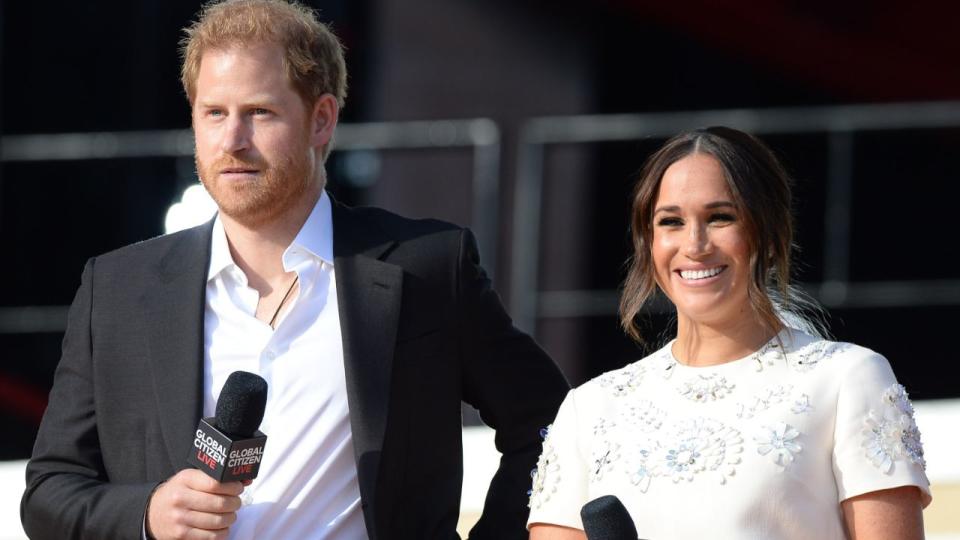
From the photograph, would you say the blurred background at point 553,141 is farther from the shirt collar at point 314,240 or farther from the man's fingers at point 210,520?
the man's fingers at point 210,520

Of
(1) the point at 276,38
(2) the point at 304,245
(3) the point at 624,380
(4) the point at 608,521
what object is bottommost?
A: (4) the point at 608,521

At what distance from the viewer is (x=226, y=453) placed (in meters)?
2.80

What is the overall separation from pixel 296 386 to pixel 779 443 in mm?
913

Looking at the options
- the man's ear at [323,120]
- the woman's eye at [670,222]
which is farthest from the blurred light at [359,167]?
the woman's eye at [670,222]

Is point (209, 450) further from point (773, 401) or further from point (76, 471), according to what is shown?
point (773, 401)

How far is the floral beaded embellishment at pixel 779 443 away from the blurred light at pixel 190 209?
15.7 feet

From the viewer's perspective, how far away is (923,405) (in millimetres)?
5910

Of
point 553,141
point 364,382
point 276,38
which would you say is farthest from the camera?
point 553,141

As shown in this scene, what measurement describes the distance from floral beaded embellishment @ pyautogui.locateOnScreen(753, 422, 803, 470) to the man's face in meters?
1.01

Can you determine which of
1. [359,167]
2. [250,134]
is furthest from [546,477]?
[359,167]

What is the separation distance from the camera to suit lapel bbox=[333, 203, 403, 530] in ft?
10.4

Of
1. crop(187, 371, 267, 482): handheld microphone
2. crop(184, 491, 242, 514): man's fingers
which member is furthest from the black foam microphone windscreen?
crop(184, 491, 242, 514): man's fingers

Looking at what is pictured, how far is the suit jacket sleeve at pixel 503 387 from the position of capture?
336 centimetres

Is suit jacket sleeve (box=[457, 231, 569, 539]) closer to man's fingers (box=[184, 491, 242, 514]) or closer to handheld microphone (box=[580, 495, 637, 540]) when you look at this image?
man's fingers (box=[184, 491, 242, 514])
